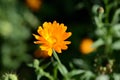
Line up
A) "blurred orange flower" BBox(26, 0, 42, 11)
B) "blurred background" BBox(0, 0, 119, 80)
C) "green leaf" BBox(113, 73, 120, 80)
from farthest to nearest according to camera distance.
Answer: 1. "blurred orange flower" BBox(26, 0, 42, 11)
2. "blurred background" BBox(0, 0, 119, 80)
3. "green leaf" BBox(113, 73, 120, 80)

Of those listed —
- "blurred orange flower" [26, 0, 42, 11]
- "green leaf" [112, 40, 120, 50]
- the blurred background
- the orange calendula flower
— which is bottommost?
the orange calendula flower

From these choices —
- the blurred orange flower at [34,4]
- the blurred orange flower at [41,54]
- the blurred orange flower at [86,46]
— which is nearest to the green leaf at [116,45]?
the blurred orange flower at [41,54]

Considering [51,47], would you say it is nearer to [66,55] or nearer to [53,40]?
[53,40]

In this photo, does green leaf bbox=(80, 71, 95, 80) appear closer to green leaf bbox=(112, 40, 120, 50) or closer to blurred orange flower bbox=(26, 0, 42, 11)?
green leaf bbox=(112, 40, 120, 50)

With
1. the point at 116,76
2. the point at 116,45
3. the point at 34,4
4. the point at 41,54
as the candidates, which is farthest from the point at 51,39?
the point at 34,4

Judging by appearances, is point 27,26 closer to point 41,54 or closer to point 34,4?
point 34,4

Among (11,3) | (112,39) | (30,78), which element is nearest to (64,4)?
(11,3)

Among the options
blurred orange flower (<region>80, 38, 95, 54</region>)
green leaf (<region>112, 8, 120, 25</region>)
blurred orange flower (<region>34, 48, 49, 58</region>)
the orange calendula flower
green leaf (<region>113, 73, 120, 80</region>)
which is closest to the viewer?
the orange calendula flower

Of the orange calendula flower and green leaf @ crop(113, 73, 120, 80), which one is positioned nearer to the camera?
the orange calendula flower

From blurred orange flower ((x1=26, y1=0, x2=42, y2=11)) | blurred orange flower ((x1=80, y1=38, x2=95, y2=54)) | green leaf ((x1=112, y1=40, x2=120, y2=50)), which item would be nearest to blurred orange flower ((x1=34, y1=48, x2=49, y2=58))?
green leaf ((x1=112, y1=40, x2=120, y2=50))

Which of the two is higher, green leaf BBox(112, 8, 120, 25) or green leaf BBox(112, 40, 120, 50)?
green leaf BBox(112, 8, 120, 25)
